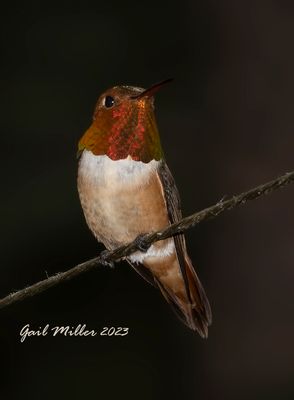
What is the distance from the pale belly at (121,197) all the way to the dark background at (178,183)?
1.78 meters

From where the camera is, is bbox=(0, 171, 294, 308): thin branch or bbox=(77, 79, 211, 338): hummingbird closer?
bbox=(0, 171, 294, 308): thin branch

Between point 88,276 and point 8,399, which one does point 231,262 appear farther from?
point 8,399

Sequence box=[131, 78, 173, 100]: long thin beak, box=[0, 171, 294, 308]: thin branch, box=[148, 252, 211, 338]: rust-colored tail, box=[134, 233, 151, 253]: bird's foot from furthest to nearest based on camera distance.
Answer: box=[148, 252, 211, 338]: rust-colored tail → box=[134, 233, 151, 253]: bird's foot → box=[131, 78, 173, 100]: long thin beak → box=[0, 171, 294, 308]: thin branch

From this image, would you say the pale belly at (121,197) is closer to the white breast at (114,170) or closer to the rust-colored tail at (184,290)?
the white breast at (114,170)

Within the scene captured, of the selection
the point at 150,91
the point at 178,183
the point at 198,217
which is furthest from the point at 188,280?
the point at 178,183

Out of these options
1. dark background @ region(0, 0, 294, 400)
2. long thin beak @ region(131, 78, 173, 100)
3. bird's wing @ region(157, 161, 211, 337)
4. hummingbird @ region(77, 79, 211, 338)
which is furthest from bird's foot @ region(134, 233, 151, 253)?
dark background @ region(0, 0, 294, 400)

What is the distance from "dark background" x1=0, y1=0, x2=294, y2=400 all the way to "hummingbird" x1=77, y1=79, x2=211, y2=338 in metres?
1.61

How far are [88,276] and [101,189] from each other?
4.37 metres

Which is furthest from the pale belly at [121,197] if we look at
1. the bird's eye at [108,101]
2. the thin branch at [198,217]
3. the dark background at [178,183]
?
the dark background at [178,183]

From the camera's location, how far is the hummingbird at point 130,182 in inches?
121

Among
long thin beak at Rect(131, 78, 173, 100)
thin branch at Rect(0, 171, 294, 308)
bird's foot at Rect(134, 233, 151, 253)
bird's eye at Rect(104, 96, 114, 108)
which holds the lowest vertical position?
bird's foot at Rect(134, 233, 151, 253)

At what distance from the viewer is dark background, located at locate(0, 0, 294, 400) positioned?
515 centimetres

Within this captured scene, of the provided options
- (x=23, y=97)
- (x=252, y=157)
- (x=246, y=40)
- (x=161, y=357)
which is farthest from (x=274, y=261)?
(x=23, y=97)

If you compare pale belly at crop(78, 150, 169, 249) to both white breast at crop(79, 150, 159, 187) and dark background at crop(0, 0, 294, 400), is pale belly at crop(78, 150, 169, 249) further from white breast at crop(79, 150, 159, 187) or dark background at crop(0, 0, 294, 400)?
dark background at crop(0, 0, 294, 400)
